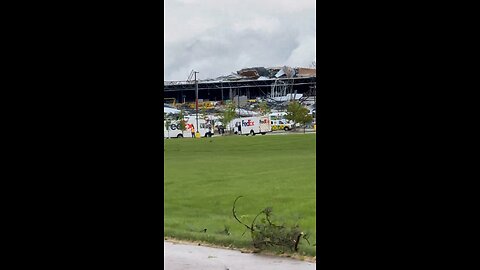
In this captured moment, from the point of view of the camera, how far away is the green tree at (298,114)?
472 centimetres

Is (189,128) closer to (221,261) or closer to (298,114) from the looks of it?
(298,114)

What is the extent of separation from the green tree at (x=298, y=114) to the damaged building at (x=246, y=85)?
0.41 feet

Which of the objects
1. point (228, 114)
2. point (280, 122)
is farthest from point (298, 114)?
point (228, 114)

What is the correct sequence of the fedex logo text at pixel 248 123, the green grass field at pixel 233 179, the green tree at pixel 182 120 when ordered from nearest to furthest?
the green tree at pixel 182 120, the green grass field at pixel 233 179, the fedex logo text at pixel 248 123

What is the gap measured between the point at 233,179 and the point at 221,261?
2.47 meters

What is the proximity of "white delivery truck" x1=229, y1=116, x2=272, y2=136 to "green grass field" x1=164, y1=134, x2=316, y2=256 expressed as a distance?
0.18 m

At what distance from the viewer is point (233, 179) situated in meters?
6.14

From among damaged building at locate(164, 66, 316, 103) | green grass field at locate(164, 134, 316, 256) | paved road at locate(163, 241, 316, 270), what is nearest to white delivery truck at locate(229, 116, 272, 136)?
green grass field at locate(164, 134, 316, 256)

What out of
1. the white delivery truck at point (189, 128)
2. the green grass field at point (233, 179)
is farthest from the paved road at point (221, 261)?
the white delivery truck at point (189, 128)

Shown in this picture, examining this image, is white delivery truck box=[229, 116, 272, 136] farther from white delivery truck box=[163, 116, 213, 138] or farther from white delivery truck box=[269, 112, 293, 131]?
white delivery truck box=[163, 116, 213, 138]

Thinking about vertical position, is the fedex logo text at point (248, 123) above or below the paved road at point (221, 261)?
above

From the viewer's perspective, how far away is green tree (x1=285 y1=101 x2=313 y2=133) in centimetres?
472

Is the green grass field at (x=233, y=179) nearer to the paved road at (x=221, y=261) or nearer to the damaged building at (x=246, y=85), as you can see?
the damaged building at (x=246, y=85)
